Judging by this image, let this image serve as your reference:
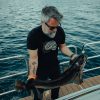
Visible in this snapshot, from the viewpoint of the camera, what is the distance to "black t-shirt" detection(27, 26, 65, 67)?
4449 mm

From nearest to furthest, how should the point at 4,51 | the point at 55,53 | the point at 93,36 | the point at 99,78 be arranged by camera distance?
the point at 55,53, the point at 99,78, the point at 4,51, the point at 93,36

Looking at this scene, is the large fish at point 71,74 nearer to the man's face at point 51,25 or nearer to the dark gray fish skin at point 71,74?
the dark gray fish skin at point 71,74

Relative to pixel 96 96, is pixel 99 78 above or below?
below

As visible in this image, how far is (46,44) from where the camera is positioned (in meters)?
4.61

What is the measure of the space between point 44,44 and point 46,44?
0.12 feet

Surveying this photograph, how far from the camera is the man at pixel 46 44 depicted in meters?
4.18

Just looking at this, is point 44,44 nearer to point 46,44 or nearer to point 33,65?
point 46,44

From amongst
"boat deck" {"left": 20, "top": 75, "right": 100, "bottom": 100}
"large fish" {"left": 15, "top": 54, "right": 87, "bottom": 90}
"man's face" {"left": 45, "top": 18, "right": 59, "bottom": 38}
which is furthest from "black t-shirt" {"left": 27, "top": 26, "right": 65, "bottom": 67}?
"boat deck" {"left": 20, "top": 75, "right": 100, "bottom": 100}

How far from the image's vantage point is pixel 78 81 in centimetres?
438

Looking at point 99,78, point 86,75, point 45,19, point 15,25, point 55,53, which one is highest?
point 45,19

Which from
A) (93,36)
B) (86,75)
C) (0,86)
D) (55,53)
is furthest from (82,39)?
(55,53)

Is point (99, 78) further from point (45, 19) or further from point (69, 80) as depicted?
point (45, 19)

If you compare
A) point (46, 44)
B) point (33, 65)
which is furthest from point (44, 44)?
point (33, 65)

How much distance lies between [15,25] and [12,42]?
1097 centimetres
